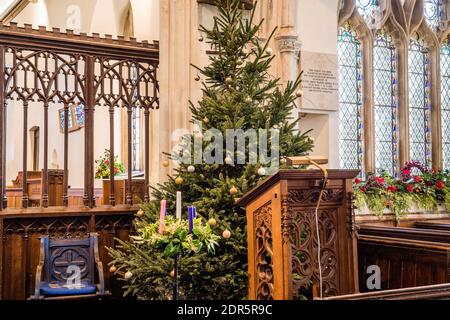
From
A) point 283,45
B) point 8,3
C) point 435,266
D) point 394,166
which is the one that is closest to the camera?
point 435,266

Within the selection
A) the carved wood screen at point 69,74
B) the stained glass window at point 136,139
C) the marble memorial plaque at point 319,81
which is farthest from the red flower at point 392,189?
the stained glass window at point 136,139

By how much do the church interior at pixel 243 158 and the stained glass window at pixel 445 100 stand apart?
34mm

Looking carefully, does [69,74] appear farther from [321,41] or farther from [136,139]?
[136,139]

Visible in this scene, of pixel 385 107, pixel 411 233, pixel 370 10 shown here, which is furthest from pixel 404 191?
pixel 370 10

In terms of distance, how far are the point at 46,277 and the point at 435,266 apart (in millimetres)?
2819

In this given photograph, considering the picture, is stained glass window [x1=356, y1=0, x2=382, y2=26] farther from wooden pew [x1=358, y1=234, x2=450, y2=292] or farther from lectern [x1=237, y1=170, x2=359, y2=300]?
lectern [x1=237, y1=170, x2=359, y2=300]

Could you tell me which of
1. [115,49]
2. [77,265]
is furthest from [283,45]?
[77,265]

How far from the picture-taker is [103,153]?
9.88 meters

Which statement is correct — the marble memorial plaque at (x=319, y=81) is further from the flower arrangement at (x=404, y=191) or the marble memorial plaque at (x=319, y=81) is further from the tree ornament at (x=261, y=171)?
the tree ornament at (x=261, y=171)

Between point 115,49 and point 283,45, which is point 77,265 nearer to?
point 115,49

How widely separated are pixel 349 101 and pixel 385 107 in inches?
23.3

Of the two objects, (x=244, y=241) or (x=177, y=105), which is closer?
(x=244, y=241)

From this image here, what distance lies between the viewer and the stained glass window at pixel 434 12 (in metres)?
8.36

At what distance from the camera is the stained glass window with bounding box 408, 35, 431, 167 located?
818 centimetres
